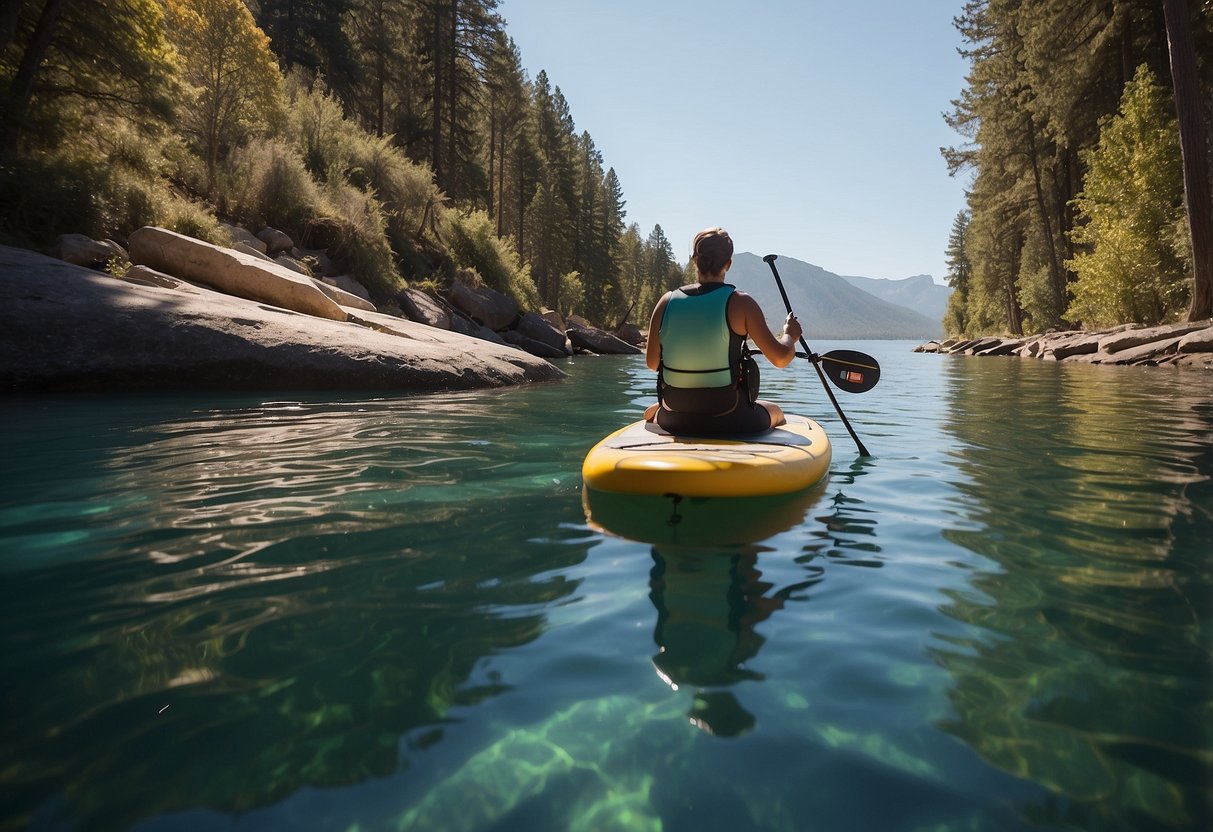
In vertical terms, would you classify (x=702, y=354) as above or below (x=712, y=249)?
below

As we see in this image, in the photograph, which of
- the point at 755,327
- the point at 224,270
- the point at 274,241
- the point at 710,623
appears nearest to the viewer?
the point at 710,623

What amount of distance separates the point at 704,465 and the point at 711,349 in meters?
1.04

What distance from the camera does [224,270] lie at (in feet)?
40.2

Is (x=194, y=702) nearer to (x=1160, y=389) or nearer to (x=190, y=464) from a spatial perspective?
(x=190, y=464)

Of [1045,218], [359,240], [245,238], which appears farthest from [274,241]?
[1045,218]

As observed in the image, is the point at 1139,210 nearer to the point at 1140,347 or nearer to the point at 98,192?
the point at 1140,347

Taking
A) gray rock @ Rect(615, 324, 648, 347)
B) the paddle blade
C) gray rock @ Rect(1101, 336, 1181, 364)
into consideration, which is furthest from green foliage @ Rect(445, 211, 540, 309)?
the paddle blade

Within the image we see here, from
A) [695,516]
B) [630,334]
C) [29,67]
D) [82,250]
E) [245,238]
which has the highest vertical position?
[29,67]

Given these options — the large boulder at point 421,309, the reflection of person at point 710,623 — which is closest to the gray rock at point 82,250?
the large boulder at point 421,309

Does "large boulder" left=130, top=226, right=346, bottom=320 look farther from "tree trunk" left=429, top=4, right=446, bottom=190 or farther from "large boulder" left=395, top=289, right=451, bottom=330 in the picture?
"tree trunk" left=429, top=4, right=446, bottom=190

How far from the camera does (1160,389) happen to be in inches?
436

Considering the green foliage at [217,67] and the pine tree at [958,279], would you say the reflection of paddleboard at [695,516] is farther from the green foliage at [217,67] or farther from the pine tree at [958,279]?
the pine tree at [958,279]

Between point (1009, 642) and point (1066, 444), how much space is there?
4.91m

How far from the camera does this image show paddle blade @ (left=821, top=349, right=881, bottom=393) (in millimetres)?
5727
